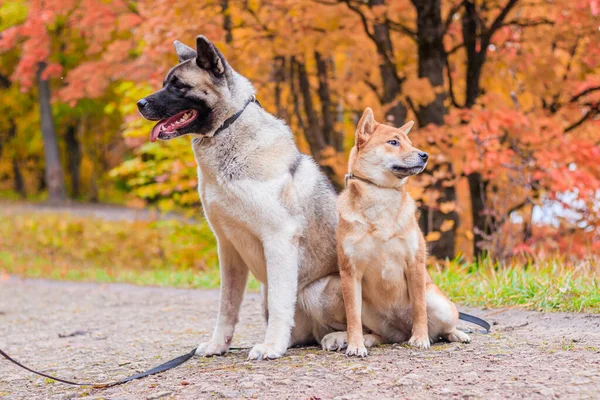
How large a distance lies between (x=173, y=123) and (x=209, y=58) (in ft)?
1.41

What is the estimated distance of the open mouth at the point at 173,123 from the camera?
3.81 meters

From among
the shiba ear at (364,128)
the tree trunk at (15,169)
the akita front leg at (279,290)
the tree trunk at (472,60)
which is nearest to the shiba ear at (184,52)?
the shiba ear at (364,128)

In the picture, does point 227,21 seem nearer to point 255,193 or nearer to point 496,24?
point 496,24

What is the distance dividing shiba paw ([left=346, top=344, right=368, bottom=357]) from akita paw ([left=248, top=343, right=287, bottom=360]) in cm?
40

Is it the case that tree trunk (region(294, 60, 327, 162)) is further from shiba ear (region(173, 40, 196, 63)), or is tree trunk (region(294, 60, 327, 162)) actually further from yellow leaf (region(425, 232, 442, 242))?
shiba ear (region(173, 40, 196, 63))

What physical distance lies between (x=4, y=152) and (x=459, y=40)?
1036 inches

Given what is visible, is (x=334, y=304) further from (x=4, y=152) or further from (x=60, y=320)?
(x=4, y=152)

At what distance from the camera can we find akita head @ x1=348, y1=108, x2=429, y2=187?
3.81 m

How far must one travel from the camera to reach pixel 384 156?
3.87 meters

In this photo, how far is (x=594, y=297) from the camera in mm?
5266

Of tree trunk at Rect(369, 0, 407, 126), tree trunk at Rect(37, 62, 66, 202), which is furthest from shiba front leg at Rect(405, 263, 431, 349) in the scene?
tree trunk at Rect(37, 62, 66, 202)

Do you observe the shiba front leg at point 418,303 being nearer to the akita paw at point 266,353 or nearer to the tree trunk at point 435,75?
the akita paw at point 266,353

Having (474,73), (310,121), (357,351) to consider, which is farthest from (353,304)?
(310,121)

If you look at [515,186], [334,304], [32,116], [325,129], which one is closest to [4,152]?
[32,116]
